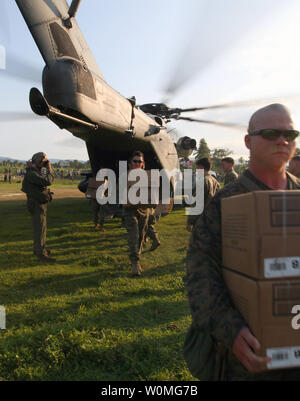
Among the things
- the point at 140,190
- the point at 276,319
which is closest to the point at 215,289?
the point at 276,319

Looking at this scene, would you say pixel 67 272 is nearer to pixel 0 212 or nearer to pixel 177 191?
pixel 177 191

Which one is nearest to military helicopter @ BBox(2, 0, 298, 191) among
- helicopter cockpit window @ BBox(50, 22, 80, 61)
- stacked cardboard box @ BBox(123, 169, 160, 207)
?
helicopter cockpit window @ BBox(50, 22, 80, 61)

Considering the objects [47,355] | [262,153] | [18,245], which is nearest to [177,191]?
[18,245]

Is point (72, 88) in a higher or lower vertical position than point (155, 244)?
higher

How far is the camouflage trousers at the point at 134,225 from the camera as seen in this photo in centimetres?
444

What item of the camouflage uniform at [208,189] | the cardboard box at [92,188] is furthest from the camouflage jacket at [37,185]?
the camouflage uniform at [208,189]

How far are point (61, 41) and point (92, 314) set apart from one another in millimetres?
3892

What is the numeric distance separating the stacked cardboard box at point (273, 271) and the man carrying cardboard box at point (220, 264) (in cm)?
9

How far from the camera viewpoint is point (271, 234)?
1136 mm

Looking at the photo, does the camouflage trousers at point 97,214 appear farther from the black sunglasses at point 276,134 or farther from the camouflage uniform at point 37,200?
the black sunglasses at point 276,134

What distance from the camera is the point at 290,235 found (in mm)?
1151

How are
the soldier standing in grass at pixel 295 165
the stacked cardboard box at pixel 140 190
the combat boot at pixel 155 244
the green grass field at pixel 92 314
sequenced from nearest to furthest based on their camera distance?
the green grass field at pixel 92 314, the stacked cardboard box at pixel 140 190, the soldier standing in grass at pixel 295 165, the combat boot at pixel 155 244

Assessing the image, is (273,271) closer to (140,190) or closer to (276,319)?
(276,319)

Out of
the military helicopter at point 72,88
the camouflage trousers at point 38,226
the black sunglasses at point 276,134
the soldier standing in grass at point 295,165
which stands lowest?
the camouflage trousers at point 38,226
